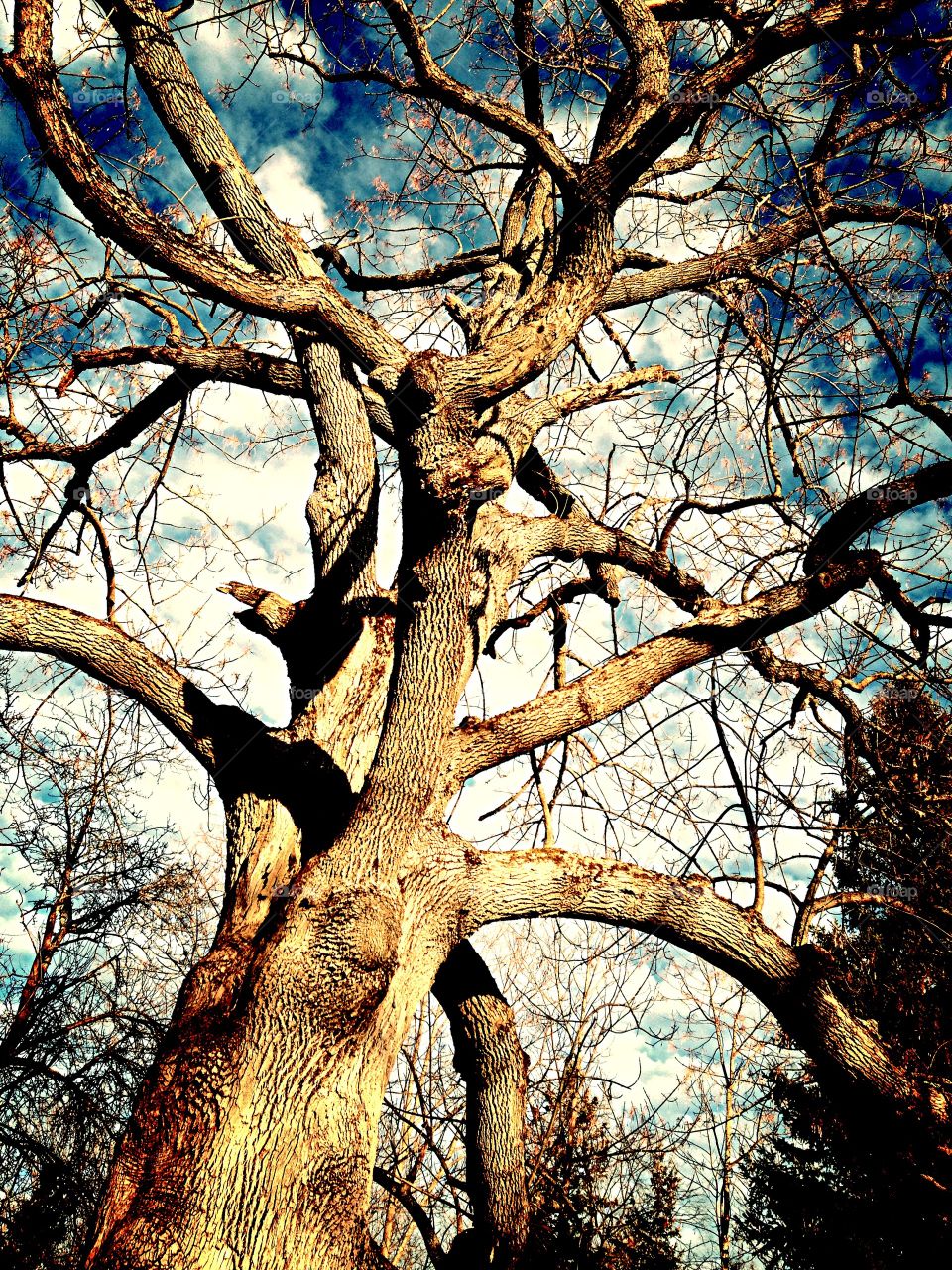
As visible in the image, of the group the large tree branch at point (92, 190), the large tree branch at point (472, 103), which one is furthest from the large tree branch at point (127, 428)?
the large tree branch at point (472, 103)

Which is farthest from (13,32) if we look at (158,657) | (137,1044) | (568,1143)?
(568,1143)

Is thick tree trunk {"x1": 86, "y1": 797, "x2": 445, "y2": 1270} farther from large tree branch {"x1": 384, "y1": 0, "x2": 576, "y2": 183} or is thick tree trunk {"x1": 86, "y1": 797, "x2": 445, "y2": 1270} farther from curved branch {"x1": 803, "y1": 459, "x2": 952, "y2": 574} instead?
large tree branch {"x1": 384, "y1": 0, "x2": 576, "y2": 183}

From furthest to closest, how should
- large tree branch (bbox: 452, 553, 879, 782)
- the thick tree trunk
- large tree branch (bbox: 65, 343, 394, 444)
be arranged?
1. large tree branch (bbox: 65, 343, 394, 444)
2. large tree branch (bbox: 452, 553, 879, 782)
3. the thick tree trunk

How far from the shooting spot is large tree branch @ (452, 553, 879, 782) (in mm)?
3357

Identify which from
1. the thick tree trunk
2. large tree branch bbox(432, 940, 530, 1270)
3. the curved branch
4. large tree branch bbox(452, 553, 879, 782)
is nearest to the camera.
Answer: the thick tree trunk

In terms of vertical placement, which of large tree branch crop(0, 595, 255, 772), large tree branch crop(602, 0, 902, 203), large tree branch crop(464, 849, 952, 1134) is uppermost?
large tree branch crop(602, 0, 902, 203)

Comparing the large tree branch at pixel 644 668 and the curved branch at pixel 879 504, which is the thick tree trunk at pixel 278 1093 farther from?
the curved branch at pixel 879 504

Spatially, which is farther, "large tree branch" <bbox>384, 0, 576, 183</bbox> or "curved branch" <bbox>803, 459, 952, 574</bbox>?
"large tree branch" <bbox>384, 0, 576, 183</bbox>

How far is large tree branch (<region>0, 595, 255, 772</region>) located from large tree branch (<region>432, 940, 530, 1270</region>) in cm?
129

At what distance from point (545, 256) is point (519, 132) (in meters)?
1.71

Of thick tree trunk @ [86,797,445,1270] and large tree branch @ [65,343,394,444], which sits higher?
large tree branch @ [65,343,394,444]

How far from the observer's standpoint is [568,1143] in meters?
6.47

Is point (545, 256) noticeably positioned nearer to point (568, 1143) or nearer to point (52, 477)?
point (52, 477)

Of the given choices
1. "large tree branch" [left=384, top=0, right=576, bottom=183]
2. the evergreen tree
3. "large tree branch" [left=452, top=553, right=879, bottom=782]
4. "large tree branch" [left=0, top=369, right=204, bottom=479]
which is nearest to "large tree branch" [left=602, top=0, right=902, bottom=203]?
"large tree branch" [left=384, top=0, right=576, bottom=183]
